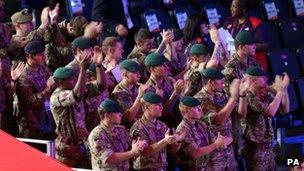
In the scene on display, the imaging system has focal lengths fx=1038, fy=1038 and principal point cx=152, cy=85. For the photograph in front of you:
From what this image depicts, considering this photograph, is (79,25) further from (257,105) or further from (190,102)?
(257,105)

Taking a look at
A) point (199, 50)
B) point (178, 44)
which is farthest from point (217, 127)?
point (178, 44)

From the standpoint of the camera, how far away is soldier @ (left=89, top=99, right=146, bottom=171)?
8.90 meters

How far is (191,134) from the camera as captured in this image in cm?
951

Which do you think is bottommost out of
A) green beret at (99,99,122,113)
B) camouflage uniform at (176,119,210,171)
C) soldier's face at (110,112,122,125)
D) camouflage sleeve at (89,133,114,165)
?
camouflage uniform at (176,119,210,171)

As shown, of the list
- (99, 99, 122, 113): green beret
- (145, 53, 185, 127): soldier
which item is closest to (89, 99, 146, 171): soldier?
(99, 99, 122, 113): green beret

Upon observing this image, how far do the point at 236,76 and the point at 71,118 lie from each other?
1.85 metres

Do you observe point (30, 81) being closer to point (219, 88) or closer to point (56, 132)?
point (56, 132)

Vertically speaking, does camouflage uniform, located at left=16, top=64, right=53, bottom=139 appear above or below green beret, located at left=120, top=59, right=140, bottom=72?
below

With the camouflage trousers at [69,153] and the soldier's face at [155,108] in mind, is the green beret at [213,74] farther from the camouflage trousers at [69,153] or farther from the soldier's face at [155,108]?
the camouflage trousers at [69,153]

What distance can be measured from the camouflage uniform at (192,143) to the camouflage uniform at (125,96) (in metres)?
0.51

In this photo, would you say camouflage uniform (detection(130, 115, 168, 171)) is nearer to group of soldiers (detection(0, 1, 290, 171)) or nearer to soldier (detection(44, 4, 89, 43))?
group of soldiers (detection(0, 1, 290, 171))

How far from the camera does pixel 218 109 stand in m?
9.91

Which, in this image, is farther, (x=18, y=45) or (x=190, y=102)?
(x=18, y=45)

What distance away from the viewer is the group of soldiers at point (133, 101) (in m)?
9.23
